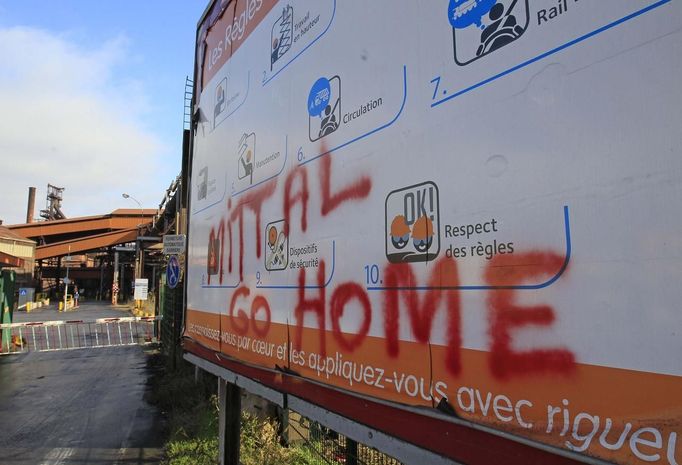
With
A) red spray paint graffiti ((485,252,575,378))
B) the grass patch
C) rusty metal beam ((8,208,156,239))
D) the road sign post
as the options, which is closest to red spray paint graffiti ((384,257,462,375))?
red spray paint graffiti ((485,252,575,378))

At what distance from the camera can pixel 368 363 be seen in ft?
6.18

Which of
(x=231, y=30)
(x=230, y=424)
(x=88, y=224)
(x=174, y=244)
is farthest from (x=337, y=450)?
(x=88, y=224)

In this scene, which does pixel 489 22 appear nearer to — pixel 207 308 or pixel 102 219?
pixel 207 308

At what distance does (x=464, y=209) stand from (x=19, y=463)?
6469 mm

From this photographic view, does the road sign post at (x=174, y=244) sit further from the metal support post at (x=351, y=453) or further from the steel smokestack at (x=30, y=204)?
the steel smokestack at (x=30, y=204)

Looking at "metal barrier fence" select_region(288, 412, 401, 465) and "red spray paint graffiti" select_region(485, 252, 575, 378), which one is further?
"metal barrier fence" select_region(288, 412, 401, 465)

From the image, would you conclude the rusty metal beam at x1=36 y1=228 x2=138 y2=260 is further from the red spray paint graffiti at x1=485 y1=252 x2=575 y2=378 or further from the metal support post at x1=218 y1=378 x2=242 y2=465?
the red spray paint graffiti at x1=485 y1=252 x2=575 y2=378

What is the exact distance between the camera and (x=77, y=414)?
7.60 meters

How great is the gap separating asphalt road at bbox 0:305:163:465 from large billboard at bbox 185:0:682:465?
478 cm

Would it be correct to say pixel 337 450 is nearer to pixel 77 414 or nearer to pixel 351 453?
pixel 351 453

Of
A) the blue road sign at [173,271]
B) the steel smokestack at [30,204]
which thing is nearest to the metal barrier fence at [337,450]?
the blue road sign at [173,271]

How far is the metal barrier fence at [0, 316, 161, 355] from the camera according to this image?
13.7m

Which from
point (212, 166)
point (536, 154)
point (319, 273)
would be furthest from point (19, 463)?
point (536, 154)

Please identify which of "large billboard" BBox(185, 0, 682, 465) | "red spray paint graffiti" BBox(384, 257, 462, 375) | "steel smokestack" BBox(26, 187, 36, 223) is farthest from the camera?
"steel smokestack" BBox(26, 187, 36, 223)
